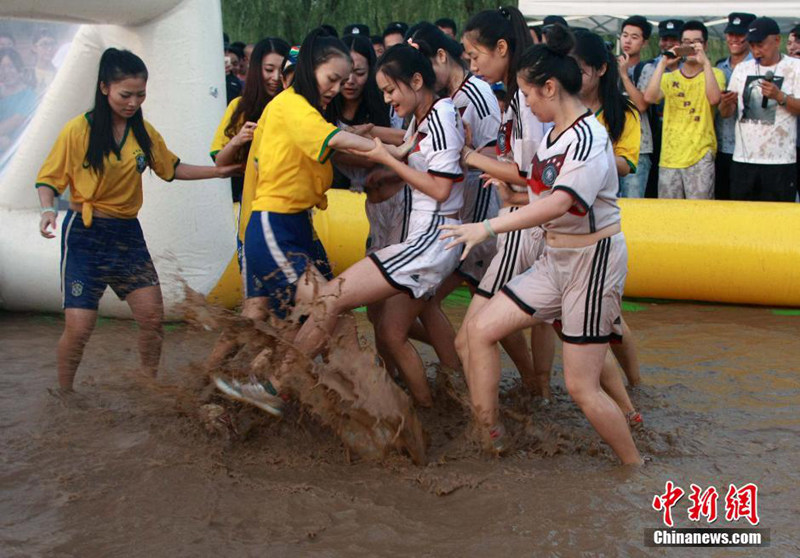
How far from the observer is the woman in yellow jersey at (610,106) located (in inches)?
185

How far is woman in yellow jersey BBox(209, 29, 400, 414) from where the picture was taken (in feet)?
14.3

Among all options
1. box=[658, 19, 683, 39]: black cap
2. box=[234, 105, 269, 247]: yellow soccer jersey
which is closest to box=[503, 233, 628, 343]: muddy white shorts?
box=[234, 105, 269, 247]: yellow soccer jersey

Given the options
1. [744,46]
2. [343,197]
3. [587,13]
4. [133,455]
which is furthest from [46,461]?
[587,13]

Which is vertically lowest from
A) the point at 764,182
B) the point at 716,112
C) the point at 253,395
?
the point at 253,395

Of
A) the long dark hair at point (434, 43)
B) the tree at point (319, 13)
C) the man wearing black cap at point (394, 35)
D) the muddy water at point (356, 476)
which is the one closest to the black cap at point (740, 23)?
the man wearing black cap at point (394, 35)

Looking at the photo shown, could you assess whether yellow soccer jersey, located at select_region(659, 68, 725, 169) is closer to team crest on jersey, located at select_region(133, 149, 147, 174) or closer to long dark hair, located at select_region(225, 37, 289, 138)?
long dark hair, located at select_region(225, 37, 289, 138)

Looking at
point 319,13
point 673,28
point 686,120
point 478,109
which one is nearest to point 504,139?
point 478,109

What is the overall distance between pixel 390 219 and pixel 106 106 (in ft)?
5.42

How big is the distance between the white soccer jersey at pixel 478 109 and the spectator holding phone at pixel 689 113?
3.90m

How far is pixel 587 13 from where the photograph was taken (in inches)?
442

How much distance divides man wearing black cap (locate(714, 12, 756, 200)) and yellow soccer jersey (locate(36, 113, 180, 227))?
5254mm

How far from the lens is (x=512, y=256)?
4566 mm

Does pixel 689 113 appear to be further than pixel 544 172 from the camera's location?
Yes

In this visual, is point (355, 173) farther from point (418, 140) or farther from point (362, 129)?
point (418, 140)
